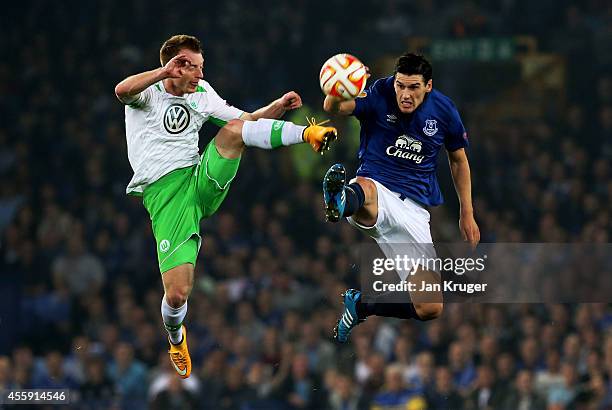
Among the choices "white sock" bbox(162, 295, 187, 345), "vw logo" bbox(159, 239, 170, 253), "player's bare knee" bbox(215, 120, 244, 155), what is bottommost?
"white sock" bbox(162, 295, 187, 345)

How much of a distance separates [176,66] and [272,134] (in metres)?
0.83

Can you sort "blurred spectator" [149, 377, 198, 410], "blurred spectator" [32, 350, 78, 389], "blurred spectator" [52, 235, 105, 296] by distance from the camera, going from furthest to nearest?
"blurred spectator" [52, 235, 105, 296], "blurred spectator" [32, 350, 78, 389], "blurred spectator" [149, 377, 198, 410]

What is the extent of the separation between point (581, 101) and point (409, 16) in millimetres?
3210

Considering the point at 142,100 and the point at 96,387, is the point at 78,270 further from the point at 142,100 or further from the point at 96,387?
the point at 142,100

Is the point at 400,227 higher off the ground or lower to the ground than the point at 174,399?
higher

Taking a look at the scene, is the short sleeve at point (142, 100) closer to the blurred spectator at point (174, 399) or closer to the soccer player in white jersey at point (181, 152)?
the soccer player in white jersey at point (181, 152)

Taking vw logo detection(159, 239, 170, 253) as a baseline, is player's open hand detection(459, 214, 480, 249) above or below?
above

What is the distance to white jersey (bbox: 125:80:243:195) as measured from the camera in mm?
8797

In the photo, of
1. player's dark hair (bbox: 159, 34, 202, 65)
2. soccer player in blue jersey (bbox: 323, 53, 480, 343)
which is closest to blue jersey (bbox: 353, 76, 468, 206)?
soccer player in blue jersey (bbox: 323, 53, 480, 343)

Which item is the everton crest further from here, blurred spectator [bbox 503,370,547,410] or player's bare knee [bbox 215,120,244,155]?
blurred spectator [bbox 503,370,547,410]

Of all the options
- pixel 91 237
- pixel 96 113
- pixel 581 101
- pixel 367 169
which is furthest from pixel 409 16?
pixel 367 169

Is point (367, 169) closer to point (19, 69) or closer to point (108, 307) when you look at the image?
point (108, 307)

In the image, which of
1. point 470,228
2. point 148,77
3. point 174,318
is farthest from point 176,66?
point 470,228

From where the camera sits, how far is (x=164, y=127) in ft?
28.9
